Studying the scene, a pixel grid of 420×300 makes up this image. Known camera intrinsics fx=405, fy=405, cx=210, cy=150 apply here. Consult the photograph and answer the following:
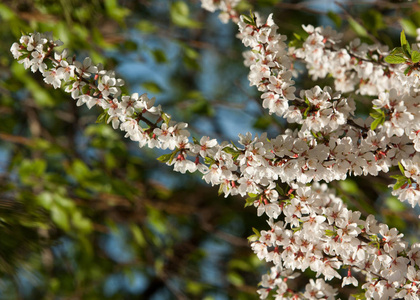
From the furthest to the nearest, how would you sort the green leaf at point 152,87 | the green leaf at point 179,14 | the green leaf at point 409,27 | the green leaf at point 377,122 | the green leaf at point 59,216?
the green leaf at point 152,87 < the green leaf at point 179,14 < the green leaf at point 59,216 < the green leaf at point 409,27 < the green leaf at point 377,122

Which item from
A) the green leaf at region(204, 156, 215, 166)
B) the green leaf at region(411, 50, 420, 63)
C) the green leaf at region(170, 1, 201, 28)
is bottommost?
the green leaf at region(204, 156, 215, 166)

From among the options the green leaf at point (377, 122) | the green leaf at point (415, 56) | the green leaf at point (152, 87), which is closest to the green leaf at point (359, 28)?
the green leaf at point (415, 56)

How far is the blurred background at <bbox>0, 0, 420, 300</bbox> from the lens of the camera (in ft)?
5.55

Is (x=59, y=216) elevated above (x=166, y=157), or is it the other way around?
(x=59, y=216)

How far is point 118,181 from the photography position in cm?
198

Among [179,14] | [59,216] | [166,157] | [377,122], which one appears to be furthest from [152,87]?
[377,122]

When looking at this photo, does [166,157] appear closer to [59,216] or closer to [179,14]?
[59,216]

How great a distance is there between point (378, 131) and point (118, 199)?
1623 mm

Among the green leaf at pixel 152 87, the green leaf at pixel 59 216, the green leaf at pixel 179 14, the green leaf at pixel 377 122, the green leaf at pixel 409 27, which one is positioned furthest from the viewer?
the green leaf at pixel 152 87

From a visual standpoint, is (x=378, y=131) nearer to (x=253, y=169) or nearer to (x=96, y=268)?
(x=253, y=169)

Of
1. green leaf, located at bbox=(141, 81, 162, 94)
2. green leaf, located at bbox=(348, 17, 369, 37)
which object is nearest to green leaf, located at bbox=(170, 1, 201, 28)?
green leaf, located at bbox=(141, 81, 162, 94)

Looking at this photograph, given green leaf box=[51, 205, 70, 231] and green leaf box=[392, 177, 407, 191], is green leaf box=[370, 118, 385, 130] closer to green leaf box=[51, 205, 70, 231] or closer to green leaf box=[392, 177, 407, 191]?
green leaf box=[392, 177, 407, 191]

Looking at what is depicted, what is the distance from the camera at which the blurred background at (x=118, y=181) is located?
1690 millimetres

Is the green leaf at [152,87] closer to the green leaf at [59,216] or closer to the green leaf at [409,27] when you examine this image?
the green leaf at [59,216]
